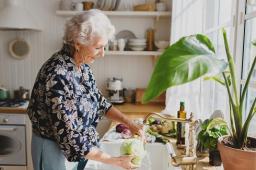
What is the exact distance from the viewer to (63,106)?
1.17 metres

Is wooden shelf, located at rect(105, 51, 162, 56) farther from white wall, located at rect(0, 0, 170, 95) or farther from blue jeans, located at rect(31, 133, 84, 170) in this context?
blue jeans, located at rect(31, 133, 84, 170)

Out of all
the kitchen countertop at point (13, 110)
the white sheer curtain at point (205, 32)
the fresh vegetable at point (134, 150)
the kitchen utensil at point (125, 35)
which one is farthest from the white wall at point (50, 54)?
the fresh vegetable at point (134, 150)

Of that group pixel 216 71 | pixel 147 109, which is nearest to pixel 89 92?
pixel 216 71

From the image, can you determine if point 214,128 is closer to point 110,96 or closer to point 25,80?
point 110,96

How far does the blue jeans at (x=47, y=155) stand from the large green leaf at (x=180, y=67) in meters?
0.90

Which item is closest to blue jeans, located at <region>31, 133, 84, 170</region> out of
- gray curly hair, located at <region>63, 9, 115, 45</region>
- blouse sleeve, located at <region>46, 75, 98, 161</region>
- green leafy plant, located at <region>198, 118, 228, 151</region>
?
blouse sleeve, located at <region>46, 75, 98, 161</region>

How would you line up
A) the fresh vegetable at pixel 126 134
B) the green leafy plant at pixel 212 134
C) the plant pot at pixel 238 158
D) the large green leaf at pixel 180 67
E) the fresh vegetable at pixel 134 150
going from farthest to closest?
1. the fresh vegetable at pixel 126 134
2. the fresh vegetable at pixel 134 150
3. the green leafy plant at pixel 212 134
4. the plant pot at pixel 238 158
5. the large green leaf at pixel 180 67

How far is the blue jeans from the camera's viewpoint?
1368 millimetres

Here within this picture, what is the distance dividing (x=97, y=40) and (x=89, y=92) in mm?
291

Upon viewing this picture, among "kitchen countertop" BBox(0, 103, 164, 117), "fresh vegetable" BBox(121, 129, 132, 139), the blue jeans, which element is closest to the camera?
the blue jeans

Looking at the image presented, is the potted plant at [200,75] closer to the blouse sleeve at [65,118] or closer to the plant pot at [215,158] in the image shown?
the plant pot at [215,158]

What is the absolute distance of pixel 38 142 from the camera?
4.55 ft

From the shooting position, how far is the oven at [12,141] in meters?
2.74

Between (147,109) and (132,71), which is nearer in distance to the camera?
(147,109)
